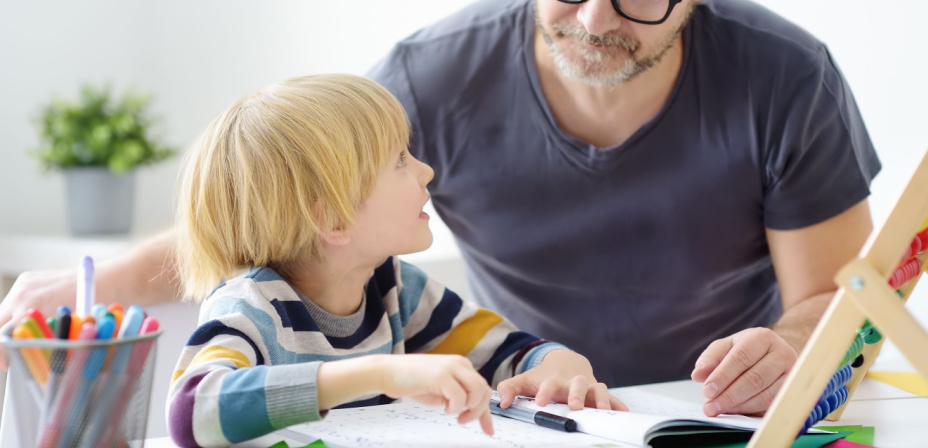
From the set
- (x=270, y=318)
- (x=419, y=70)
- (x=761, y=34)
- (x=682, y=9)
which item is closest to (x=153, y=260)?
(x=270, y=318)

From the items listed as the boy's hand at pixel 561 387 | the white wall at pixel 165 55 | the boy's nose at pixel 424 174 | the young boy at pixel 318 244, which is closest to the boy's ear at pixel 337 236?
the young boy at pixel 318 244

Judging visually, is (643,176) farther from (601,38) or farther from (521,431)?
(521,431)

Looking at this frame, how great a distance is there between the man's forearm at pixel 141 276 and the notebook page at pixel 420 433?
1.28 ft

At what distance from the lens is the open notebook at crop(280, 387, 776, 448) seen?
2.72ft

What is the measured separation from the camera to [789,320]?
1.35 meters

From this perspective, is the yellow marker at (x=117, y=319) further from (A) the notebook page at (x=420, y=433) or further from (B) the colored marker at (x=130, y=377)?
(A) the notebook page at (x=420, y=433)

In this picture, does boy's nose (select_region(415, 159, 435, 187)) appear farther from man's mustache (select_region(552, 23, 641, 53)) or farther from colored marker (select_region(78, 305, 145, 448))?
colored marker (select_region(78, 305, 145, 448))

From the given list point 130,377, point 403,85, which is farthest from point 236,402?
point 403,85

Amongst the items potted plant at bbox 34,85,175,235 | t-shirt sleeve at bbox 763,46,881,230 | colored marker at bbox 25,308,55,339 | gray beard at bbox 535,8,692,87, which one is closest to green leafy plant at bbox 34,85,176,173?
potted plant at bbox 34,85,175,235

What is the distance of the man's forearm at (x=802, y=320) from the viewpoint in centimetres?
127

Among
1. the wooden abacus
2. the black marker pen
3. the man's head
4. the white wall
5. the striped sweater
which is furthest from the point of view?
the white wall

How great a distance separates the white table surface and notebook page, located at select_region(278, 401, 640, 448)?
0.04 metres

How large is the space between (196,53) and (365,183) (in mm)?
2012

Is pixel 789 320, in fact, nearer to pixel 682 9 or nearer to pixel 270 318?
pixel 682 9
